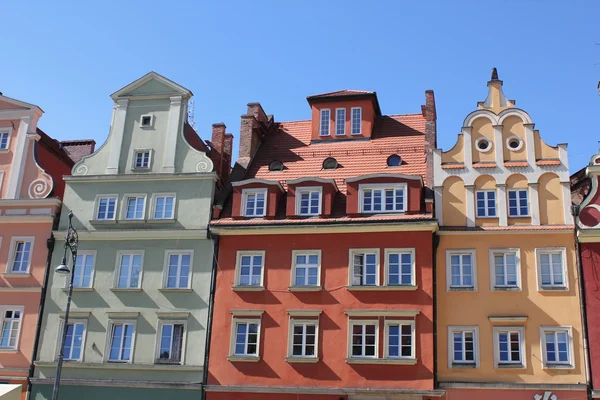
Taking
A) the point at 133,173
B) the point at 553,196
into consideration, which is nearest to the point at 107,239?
the point at 133,173

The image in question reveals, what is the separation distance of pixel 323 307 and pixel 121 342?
9625 mm

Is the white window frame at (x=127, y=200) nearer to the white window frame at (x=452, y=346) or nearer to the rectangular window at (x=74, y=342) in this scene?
the rectangular window at (x=74, y=342)

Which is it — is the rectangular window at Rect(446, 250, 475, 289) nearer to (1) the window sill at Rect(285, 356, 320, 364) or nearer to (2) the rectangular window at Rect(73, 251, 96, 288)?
(1) the window sill at Rect(285, 356, 320, 364)

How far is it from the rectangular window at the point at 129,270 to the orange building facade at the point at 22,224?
3.98 meters

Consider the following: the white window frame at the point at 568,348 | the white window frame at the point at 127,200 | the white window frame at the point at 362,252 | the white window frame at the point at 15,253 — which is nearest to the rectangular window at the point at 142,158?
the white window frame at the point at 127,200

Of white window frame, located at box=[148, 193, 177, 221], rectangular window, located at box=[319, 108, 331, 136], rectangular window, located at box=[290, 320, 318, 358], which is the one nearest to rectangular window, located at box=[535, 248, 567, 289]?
rectangular window, located at box=[290, 320, 318, 358]

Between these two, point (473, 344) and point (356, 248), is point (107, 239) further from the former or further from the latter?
point (473, 344)

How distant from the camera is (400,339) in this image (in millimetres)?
32406

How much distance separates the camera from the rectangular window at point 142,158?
38.7 meters

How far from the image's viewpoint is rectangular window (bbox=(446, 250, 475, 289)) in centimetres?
3316

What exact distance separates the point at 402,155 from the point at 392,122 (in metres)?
3.53

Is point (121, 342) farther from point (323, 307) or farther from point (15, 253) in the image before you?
point (323, 307)

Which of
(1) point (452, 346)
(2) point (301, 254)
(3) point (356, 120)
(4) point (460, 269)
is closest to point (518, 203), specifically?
(4) point (460, 269)

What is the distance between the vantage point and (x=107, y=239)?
122 feet
